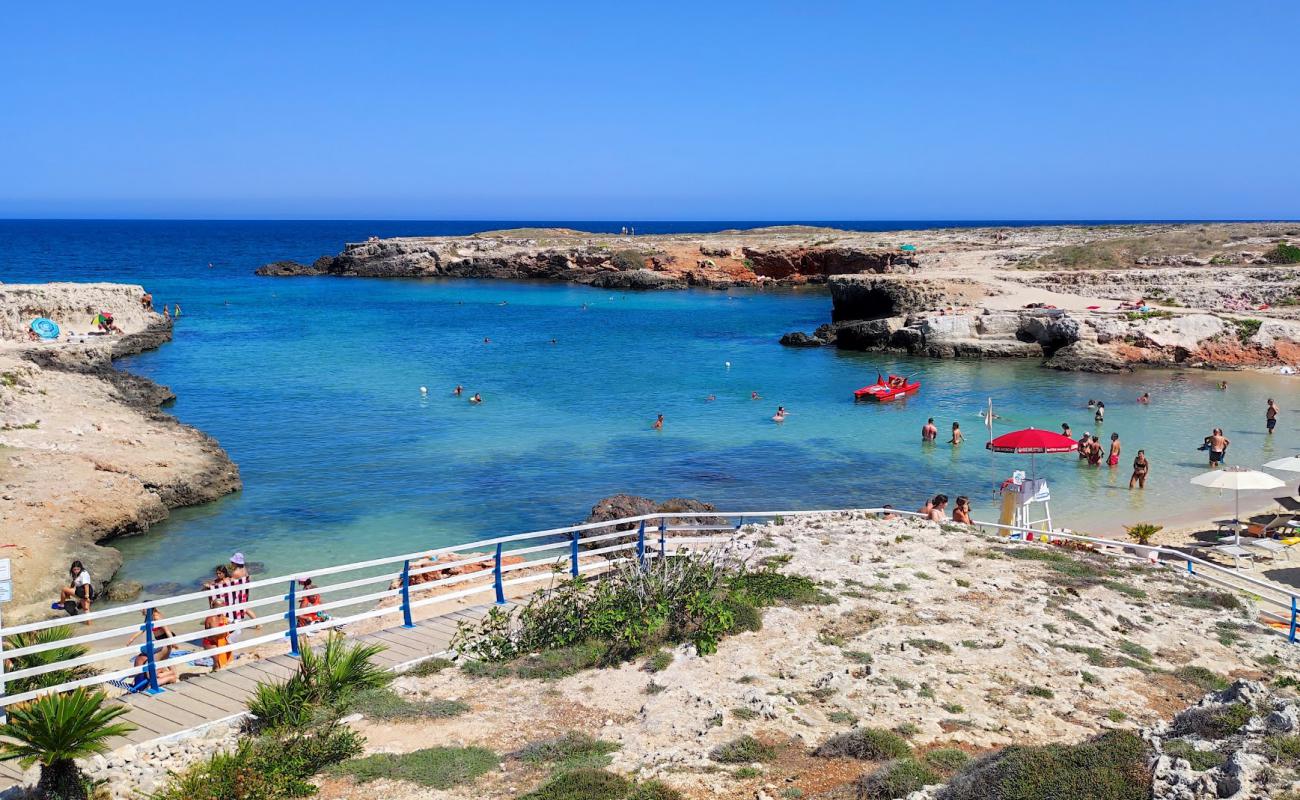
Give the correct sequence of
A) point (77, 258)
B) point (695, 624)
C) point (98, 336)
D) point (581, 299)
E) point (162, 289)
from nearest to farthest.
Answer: point (695, 624) < point (98, 336) < point (581, 299) < point (162, 289) < point (77, 258)

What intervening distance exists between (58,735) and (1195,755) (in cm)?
882

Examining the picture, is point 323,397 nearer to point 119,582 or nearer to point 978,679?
point 119,582

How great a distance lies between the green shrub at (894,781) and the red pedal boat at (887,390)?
30.7 m

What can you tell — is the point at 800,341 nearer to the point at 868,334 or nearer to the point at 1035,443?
the point at 868,334

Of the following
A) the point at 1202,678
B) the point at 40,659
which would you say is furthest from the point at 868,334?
the point at 40,659

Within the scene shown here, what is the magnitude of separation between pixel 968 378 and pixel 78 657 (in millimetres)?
39577

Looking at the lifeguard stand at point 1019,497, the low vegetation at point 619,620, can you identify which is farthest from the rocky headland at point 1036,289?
the low vegetation at point 619,620

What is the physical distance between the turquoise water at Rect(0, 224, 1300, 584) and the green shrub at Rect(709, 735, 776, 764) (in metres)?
13.3

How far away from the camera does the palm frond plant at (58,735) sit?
754 centimetres

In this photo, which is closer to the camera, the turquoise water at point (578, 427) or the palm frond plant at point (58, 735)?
the palm frond plant at point (58, 735)

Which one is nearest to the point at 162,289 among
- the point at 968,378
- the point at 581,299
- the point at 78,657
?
the point at 581,299

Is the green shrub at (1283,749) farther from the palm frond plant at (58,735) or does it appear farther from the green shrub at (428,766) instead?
the palm frond plant at (58,735)

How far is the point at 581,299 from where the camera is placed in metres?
80.9

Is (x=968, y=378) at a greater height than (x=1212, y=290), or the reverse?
(x=1212, y=290)
